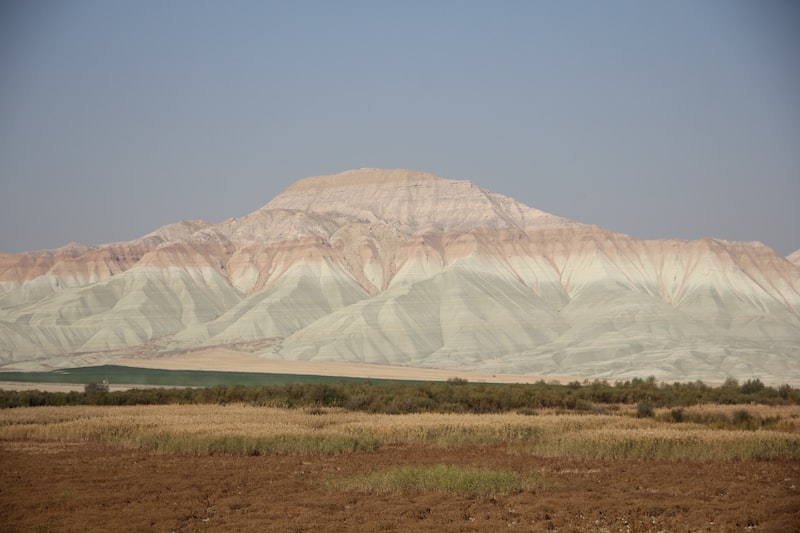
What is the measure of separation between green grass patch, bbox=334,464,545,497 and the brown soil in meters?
0.60

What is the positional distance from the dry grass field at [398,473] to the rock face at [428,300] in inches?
2176

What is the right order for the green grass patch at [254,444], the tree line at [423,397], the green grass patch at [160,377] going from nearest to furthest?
the green grass patch at [254,444] < the tree line at [423,397] < the green grass patch at [160,377]

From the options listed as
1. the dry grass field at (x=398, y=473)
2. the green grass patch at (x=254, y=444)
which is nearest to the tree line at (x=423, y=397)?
the dry grass field at (x=398, y=473)

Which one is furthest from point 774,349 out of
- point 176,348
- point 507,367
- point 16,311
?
point 16,311

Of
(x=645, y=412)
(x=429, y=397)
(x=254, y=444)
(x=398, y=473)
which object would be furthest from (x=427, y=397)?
(x=398, y=473)

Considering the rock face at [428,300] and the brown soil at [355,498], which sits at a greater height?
the rock face at [428,300]

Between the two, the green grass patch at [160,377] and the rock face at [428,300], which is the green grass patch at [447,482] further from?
the rock face at [428,300]

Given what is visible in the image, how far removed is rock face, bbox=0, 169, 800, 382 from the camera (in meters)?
105

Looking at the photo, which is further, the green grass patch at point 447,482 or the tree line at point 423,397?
the tree line at point 423,397

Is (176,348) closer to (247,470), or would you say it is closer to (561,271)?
(561,271)

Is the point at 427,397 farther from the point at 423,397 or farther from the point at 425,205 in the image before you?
the point at 425,205

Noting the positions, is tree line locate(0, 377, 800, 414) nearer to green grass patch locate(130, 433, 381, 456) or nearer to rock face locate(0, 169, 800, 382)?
green grass patch locate(130, 433, 381, 456)

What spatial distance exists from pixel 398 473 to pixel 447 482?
1.77 m

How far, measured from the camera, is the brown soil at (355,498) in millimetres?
20281
